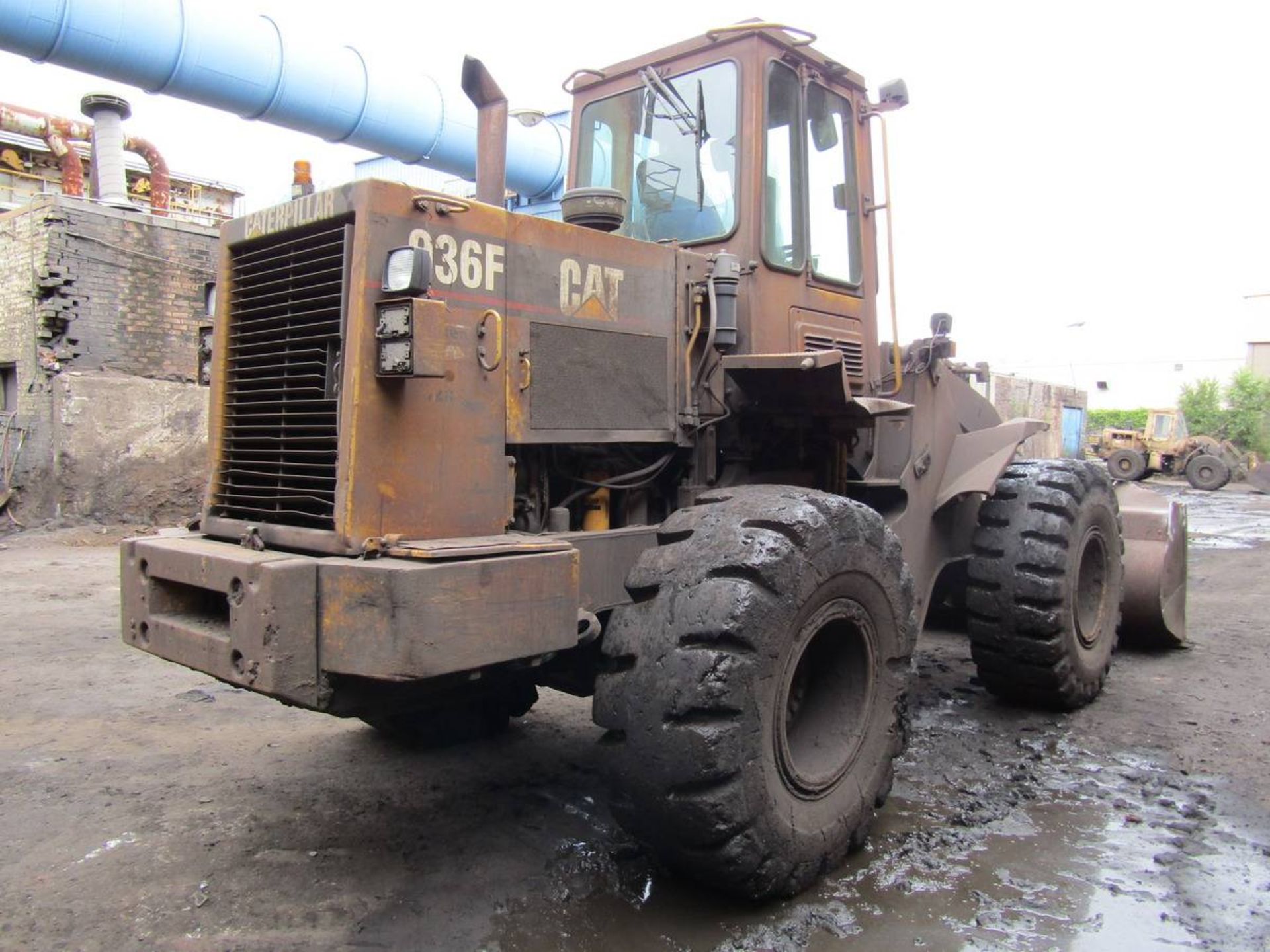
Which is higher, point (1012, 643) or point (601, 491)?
point (601, 491)

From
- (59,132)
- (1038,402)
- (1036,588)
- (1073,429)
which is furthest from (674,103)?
(1073,429)

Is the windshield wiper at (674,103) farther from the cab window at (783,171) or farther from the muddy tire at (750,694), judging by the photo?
the muddy tire at (750,694)

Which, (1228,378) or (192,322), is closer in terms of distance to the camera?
(192,322)

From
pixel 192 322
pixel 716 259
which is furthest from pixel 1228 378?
pixel 716 259

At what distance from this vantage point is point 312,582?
2887 millimetres

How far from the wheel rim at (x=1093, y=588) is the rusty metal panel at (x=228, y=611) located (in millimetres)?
4357

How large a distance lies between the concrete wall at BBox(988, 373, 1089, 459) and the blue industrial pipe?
46.7 feet

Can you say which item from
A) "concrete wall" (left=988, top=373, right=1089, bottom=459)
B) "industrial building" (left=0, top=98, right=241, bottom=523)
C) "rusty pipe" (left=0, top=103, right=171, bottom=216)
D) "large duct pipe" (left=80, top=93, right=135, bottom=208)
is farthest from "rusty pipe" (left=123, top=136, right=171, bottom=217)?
"concrete wall" (left=988, top=373, right=1089, bottom=459)

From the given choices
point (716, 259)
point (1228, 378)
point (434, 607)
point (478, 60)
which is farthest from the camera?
point (1228, 378)

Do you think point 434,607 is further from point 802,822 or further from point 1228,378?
point 1228,378

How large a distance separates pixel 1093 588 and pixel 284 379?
15.2ft

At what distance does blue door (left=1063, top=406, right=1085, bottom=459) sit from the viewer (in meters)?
29.9

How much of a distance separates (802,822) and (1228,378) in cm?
4156

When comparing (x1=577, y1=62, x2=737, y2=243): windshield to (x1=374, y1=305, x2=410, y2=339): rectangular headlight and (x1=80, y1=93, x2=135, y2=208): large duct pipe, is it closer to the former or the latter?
(x1=374, y1=305, x2=410, y2=339): rectangular headlight
